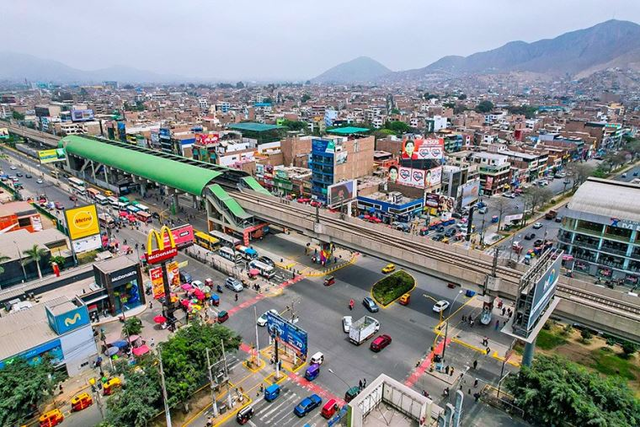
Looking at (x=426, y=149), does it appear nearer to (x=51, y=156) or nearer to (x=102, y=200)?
(x=102, y=200)

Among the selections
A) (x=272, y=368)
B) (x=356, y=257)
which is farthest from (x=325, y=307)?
(x=356, y=257)

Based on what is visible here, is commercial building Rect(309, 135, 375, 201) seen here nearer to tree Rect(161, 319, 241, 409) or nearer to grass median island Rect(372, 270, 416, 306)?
grass median island Rect(372, 270, 416, 306)

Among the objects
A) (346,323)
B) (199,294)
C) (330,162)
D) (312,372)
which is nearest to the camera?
(312,372)

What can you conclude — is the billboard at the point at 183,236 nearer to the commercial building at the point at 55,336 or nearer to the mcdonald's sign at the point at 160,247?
the mcdonald's sign at the point at 160,247

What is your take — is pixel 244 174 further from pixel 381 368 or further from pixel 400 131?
pixel 400 131

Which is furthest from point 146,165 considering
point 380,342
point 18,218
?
point 380,342


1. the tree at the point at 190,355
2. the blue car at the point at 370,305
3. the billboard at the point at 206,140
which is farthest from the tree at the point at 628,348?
the billboard at the point at 206,140
